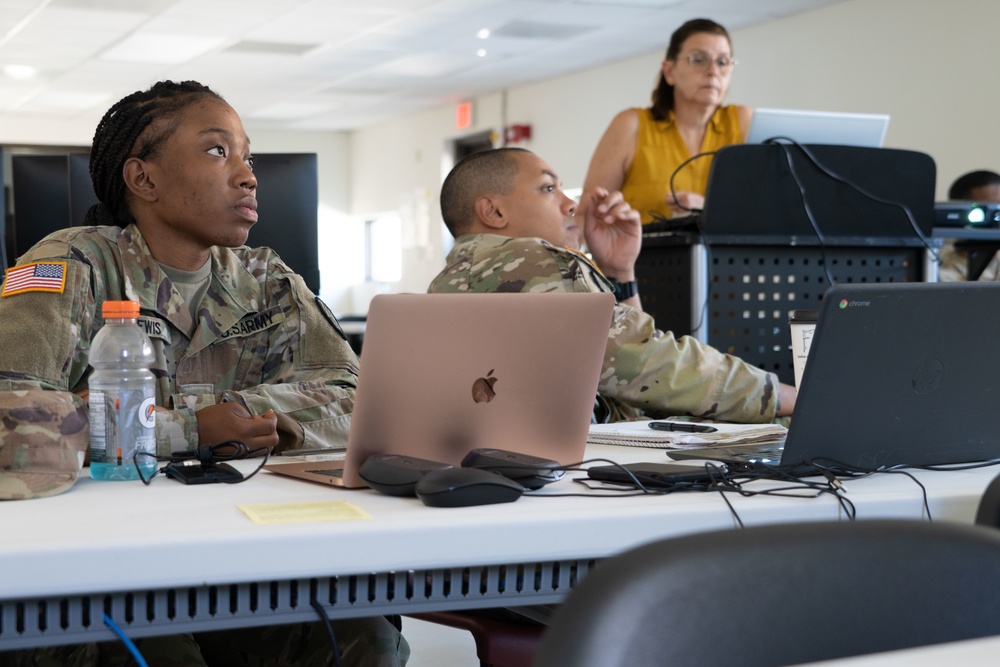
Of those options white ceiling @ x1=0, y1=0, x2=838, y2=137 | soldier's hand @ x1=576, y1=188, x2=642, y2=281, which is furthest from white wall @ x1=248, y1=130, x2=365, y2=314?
soldier's hand @ x1=576, y1=188, x2=642, y2=281

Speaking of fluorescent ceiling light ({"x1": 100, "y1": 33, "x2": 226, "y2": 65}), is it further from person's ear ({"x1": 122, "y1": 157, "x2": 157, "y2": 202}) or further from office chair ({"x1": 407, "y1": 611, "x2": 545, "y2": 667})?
office chair ({"x1": 407, "y1": 611, "x2": 545, "y2": 667})

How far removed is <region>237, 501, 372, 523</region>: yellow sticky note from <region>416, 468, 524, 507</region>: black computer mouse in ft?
0.19

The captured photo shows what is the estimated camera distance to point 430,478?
949 millimetres

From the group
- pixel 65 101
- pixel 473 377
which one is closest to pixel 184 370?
pixel 473 377

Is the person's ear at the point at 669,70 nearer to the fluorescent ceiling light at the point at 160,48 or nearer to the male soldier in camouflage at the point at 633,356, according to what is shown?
the male soldier in camouflage at the point at 633,356

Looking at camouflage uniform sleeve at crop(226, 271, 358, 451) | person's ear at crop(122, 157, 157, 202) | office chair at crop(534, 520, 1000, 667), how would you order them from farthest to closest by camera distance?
person's ear at crop(122, 157, 157, 202) < camouflage uniform sleeve at crop(226, 271, 358, 451) < office chair at crop(534, 520, 1000, 667)

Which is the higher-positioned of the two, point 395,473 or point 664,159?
point 664,159

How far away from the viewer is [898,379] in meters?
1.10

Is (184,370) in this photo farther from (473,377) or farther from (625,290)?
(625,290)

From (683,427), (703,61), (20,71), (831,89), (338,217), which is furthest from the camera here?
(338,217)

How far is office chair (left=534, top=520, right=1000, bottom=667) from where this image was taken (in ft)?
1.59

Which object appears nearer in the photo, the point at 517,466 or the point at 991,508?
the point at 991,508

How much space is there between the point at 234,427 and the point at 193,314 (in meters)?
0.38

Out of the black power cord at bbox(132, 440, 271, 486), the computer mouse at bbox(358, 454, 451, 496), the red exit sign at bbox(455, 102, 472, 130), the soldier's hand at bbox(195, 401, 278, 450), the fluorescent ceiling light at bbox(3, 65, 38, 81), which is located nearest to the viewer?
the computer mouse at bbox(358, 454, 451, 496)
